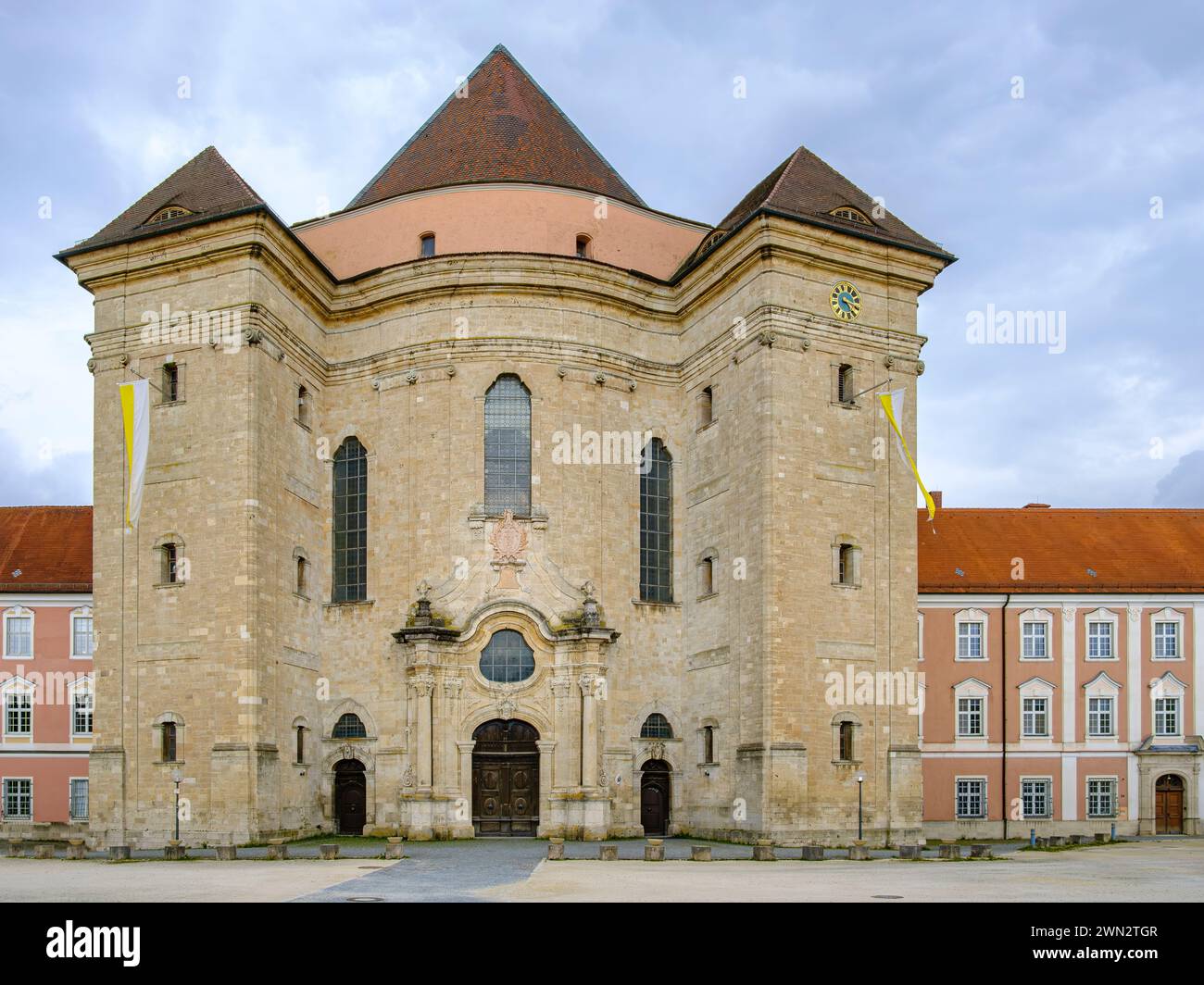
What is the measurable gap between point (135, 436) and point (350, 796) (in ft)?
38.3

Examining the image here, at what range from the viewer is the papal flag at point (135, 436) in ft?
113

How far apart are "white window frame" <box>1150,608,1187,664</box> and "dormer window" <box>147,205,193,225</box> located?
3250 centimetres

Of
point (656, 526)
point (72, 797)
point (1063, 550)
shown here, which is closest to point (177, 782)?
point (72, 797)

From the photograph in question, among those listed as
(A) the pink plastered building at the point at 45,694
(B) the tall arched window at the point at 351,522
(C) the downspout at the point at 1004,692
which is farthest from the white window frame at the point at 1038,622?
(A) the pink plastered building at the point at 45,694

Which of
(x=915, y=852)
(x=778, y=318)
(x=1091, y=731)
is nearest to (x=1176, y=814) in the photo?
(x=1091, y=731)

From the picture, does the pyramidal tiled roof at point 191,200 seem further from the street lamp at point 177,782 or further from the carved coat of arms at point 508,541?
the street lamp at point 177,782

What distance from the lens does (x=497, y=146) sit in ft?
143

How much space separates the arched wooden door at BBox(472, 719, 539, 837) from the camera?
37.9 metres

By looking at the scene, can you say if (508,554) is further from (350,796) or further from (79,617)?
(79,617)

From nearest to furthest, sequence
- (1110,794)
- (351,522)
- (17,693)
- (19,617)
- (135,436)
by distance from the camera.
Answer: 1. (135,436)
2. (351,522)
3. (17,693)
4. (19,617)
5. (1110,794)

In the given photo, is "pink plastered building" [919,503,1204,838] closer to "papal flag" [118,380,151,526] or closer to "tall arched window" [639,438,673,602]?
"tall arched window" [639,438,673,602]

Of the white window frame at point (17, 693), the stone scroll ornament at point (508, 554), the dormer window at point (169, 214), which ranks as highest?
the dormer window at point (169, 214)

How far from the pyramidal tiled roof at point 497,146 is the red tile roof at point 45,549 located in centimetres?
1445

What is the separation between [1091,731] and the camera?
145 ft
